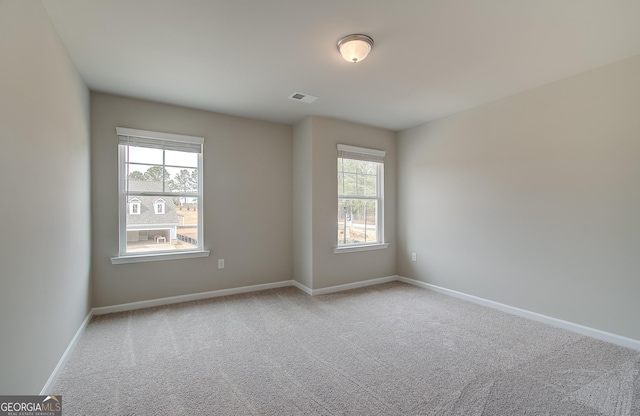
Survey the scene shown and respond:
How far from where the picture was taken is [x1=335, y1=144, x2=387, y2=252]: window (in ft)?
14.6

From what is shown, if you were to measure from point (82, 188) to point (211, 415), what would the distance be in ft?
8.28

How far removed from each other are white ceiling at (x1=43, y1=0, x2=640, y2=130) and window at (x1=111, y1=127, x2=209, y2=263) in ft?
1.89

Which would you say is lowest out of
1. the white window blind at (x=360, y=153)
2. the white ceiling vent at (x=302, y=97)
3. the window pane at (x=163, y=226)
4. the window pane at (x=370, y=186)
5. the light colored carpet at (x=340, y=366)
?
the light colored carpet at (x=340, y=366)

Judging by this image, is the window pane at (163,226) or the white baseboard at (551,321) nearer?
the white baseboard at (551,321)

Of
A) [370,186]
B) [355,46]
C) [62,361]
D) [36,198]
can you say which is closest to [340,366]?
[62,361]

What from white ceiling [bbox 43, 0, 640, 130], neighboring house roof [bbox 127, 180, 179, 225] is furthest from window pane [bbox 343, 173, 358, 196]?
neighboring house roof [bbox 127, 180, 179, 225]

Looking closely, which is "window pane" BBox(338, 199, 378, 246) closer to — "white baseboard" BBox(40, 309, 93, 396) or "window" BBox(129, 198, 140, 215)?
"window" BBox(129, 198, 140, 215)

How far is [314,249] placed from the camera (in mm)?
4098

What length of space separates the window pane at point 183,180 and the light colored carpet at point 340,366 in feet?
5.04

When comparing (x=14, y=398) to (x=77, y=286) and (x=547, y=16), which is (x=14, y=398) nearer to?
(x=77, y=286)

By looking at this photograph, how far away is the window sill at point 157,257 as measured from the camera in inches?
132

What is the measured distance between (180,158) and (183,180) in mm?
291

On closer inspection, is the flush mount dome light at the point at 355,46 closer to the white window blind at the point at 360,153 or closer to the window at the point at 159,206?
the white window blind at the point at 360,153

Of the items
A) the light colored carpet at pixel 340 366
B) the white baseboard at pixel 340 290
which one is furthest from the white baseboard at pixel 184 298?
the light colored carpet at pixel 340 366
